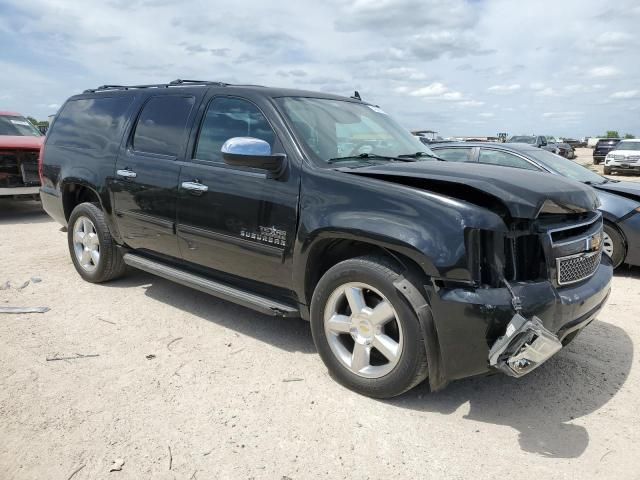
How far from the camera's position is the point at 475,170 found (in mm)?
3309

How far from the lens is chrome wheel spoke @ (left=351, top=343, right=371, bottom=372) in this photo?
3.19 meters

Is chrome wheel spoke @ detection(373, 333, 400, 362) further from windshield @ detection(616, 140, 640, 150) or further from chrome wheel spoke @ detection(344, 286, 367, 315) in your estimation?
windshield @ detection(616, 140, 640, 150)

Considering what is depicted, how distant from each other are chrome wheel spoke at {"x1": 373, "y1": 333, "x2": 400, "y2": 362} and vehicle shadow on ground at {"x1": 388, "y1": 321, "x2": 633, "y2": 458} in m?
0.34

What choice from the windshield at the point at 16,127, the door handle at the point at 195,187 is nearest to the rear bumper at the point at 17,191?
the windshield at the point at 16,127

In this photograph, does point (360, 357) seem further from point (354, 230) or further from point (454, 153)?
point (454, 153)

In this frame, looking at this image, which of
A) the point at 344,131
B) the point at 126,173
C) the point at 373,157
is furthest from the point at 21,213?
the point at 373,157

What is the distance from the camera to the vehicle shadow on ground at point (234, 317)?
13.5ft

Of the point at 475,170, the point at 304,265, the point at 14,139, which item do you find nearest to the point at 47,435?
the point at 304,265

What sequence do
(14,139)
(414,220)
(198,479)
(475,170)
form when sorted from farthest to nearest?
(14,139) → (475,170) → (414,220) → (198,479)

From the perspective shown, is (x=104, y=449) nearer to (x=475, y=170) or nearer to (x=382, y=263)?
(x=382, y=263)

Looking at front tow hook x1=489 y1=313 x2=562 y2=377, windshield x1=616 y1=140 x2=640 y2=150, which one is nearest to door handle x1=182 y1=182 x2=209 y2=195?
front tow hook x1=489 y1=313 x2=562 y2=377

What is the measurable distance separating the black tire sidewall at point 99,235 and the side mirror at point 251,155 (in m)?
2.25

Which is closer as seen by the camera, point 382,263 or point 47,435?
point 47,435

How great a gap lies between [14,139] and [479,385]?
9621mm
